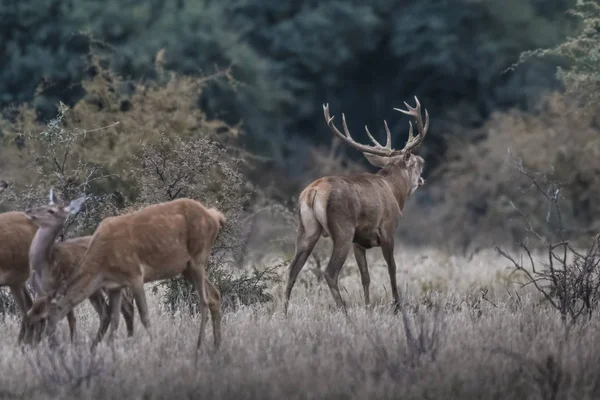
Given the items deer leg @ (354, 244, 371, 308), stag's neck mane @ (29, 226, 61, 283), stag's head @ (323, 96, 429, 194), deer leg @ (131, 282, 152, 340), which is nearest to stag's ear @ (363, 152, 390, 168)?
stag's head @ (323, 96, 429, 194)

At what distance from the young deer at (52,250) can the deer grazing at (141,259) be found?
0.82 ft

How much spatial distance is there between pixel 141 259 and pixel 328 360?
1608 millimetres

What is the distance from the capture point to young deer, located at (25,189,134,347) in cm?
909

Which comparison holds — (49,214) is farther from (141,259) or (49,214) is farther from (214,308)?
(214,308)

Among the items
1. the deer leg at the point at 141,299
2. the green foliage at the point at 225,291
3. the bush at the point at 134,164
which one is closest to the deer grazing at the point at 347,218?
the green foliage at the point at 225,291

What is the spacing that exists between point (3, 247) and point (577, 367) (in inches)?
164

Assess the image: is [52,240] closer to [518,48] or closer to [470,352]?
[470,352]

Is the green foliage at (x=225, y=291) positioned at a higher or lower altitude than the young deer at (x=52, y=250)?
higher

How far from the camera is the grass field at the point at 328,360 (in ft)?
25.7

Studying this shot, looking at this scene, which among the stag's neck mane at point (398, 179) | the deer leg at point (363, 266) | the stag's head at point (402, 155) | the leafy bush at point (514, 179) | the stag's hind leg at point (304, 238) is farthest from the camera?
the leafy bush at point (514, 179)

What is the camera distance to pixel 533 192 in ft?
79.0

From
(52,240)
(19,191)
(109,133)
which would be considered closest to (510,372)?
(52,240)

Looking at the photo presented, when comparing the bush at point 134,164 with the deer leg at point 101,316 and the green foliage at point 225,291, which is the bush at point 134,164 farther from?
the deer leg at point 101,316

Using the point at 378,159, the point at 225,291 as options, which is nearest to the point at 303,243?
the point at 225,291
